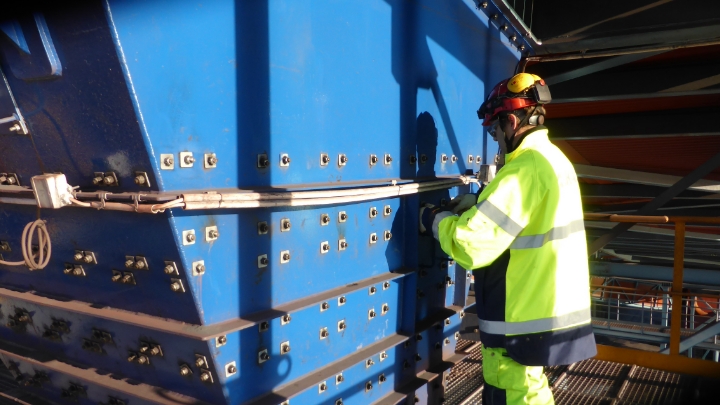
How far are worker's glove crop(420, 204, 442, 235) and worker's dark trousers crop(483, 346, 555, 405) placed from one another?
0.82 meters

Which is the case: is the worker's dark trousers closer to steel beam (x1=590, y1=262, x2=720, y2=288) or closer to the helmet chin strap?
the helmet chin strap

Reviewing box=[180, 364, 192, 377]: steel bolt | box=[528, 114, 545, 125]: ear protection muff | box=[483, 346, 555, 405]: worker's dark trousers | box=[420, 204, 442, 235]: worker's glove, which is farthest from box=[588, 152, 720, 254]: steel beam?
box=[180, 364, 192, 377]: steel bolt

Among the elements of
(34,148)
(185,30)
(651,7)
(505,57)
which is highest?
(651,7)

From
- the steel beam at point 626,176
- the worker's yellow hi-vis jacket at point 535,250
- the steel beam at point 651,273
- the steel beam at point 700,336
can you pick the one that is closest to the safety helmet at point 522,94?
the worker's yellow hi-vis jacket at point 535,250

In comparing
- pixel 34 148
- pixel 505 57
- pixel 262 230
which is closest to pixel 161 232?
pixel 262 230


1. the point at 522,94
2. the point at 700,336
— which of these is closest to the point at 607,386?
the point at 522,94

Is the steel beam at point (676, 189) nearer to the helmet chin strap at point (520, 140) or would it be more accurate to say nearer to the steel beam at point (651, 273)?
the helmet chin strap at point (520, 140)

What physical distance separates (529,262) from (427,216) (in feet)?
2.54

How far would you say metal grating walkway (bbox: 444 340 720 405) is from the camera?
159 inches

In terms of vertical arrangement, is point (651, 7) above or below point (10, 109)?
above

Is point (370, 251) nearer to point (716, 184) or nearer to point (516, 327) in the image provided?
point (516, 327)

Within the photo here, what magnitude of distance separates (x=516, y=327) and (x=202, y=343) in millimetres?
1583

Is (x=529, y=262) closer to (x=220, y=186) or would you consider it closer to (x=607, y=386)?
(x=220, y=186)

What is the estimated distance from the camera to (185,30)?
6.30ft
